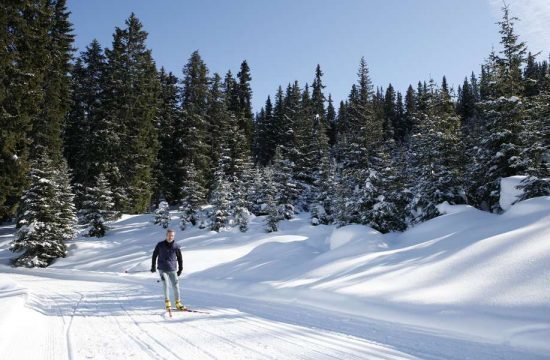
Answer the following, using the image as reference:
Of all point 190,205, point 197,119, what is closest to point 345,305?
point 190,205

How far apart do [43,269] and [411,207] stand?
20606mm

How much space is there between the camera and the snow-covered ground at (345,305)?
6.70 metres

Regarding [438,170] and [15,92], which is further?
[15,92]

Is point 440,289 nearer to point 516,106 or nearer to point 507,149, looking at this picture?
point 507,149

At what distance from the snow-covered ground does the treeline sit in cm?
351

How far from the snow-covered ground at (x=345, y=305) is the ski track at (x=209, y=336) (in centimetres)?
3

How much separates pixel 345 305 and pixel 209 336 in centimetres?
470

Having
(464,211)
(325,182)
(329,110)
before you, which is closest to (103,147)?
(325,182)

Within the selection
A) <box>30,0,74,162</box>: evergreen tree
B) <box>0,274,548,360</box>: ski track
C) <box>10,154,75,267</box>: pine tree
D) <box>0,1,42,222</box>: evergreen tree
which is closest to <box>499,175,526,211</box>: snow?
<box>0,274,548,360</box>: ski track

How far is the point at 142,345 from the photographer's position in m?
6.77

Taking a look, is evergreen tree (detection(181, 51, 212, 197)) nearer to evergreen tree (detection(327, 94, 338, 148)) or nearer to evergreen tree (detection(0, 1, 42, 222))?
evergreen tree (detection(0, 1, 42, 222))

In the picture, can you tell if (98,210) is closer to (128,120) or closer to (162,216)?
(162,216)

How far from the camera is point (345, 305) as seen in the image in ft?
36.1

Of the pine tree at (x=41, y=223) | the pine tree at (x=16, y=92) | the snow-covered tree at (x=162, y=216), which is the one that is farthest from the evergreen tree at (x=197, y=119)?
the pine tree at (x=16, y=92)
